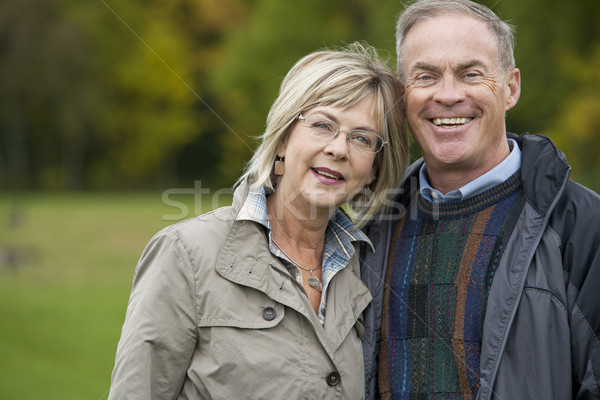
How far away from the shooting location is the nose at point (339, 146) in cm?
300

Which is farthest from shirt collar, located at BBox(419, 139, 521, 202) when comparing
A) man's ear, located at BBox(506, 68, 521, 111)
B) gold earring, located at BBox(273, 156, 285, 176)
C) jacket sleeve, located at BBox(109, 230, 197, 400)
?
jacket sleeve, located at BBox(109, 230, 197, 400)

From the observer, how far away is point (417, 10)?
328 cm

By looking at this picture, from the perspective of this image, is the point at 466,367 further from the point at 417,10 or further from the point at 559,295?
the point at 417,10

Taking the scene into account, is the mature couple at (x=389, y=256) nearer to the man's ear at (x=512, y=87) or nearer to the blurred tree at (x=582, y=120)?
the man's ear at (x=512, y=87)

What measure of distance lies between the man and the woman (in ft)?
0.52

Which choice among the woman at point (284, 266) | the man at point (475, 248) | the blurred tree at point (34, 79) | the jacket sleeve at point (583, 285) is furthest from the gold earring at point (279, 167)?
the blurred tree at point (34, 79)

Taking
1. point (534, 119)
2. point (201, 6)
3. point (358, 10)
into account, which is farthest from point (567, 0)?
point (201, 6)

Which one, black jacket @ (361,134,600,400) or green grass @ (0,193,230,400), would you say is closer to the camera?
black jacket @ (361,134,600,400)

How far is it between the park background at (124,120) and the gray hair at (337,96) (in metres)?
4.57

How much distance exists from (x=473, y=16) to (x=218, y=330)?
6.11 ft

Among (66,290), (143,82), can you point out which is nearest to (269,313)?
(66,290)

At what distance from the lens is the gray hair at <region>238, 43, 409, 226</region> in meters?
3.03

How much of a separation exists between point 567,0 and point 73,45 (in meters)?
28.2

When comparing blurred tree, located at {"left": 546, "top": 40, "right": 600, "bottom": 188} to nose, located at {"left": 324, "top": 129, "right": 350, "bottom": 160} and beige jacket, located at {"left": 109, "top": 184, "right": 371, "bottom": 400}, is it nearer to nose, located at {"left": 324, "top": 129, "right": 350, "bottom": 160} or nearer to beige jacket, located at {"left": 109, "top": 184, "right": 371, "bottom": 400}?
nose, located at {"left": 324, "top": 129, "right": 350, "bottom": 160}
